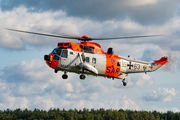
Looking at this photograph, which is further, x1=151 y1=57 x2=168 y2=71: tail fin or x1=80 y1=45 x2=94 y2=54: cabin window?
x1=151 y1=57 x2=168 y2=71: tail fin

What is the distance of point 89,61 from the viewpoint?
46.8 m

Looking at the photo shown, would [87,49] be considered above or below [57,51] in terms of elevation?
above

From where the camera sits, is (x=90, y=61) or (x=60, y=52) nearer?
(x=60, y=52)

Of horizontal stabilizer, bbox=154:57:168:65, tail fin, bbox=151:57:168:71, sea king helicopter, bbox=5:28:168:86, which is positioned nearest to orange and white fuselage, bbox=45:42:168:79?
sea king helicopter, bbox=5:28:168:86

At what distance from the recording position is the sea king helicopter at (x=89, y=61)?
1766 inches

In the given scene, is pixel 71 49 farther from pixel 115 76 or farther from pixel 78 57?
pixel 115 76

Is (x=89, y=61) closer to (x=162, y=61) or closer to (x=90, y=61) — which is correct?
(x=90, y=61)

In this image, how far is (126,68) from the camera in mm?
51969

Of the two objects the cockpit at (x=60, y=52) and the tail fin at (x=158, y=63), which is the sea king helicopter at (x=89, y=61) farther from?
the tail fin at (x=158, y=63)

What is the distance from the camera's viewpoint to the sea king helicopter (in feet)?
147

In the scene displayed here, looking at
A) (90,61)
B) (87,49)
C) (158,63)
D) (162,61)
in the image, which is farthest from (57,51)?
(162,61)

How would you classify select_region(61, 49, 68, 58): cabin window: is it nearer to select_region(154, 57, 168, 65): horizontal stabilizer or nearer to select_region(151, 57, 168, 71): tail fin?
select_region(151, 57, 168, 71): tail fin

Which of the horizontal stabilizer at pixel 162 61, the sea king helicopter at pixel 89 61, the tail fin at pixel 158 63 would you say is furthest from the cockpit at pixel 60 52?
the horizontal stabilizer at pixel 162 61

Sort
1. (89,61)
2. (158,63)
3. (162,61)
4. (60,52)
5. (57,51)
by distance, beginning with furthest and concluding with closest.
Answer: (162,61) → (158,63) → (89,61) → (57,51) → (60,52)
